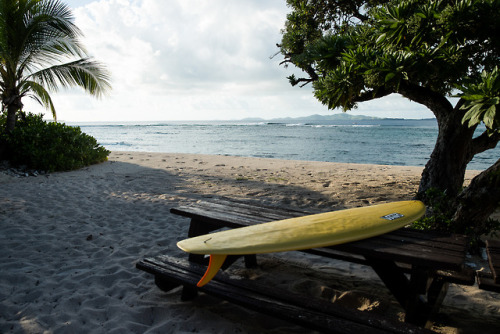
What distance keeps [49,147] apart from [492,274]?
9702 millimetres

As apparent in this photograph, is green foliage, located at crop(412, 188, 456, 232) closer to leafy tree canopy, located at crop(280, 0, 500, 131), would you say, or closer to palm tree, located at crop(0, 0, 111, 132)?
leafy tree canopy, located at crop(280, 0, 500, 131)

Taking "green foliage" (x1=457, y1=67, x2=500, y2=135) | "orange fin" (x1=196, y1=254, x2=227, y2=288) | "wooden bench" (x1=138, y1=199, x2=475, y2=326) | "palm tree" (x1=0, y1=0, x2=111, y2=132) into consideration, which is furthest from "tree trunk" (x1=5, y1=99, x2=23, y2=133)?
"green foliage" (x1=457, y1=67, x2=500, y2=135)

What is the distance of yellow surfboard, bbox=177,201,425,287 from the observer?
186 centimetres

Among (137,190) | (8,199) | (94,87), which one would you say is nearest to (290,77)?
(137,190)

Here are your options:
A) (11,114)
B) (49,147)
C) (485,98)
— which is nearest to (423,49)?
(485,98)

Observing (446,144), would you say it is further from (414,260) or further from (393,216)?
(414,260)

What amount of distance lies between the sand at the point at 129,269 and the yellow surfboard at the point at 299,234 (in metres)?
0.61

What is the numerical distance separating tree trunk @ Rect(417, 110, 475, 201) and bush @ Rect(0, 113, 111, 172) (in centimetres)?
830

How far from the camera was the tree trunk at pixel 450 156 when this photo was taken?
15.1ft

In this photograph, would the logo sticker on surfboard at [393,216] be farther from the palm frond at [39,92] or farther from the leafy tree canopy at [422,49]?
the palm frond at [39,92]

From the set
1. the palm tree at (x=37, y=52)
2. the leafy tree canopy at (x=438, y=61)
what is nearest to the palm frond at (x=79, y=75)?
the palm tree at (x=37, y=52)

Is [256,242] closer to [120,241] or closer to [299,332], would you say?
[299,332]

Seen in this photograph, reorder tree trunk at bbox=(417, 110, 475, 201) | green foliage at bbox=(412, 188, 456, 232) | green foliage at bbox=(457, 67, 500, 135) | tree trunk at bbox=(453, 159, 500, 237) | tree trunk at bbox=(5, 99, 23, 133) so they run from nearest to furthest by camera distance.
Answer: green foliage at bbox=(457, 67, 500, 135) < tree trunk at bbox=(453, 159, 500, 237) < green foliage at bbox=(412, 188, 456, 232) < tree trunk at bbox=(417, 110, 475, 201) < tree trunk at bbox=(5, 99, 23, 133)

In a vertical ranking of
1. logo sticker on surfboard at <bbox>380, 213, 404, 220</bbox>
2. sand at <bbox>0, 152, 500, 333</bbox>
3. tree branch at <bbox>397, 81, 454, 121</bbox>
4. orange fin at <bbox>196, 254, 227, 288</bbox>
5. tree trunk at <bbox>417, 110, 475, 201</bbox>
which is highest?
tree branch at <bbox>397, 81, 454, 121</bbox>
